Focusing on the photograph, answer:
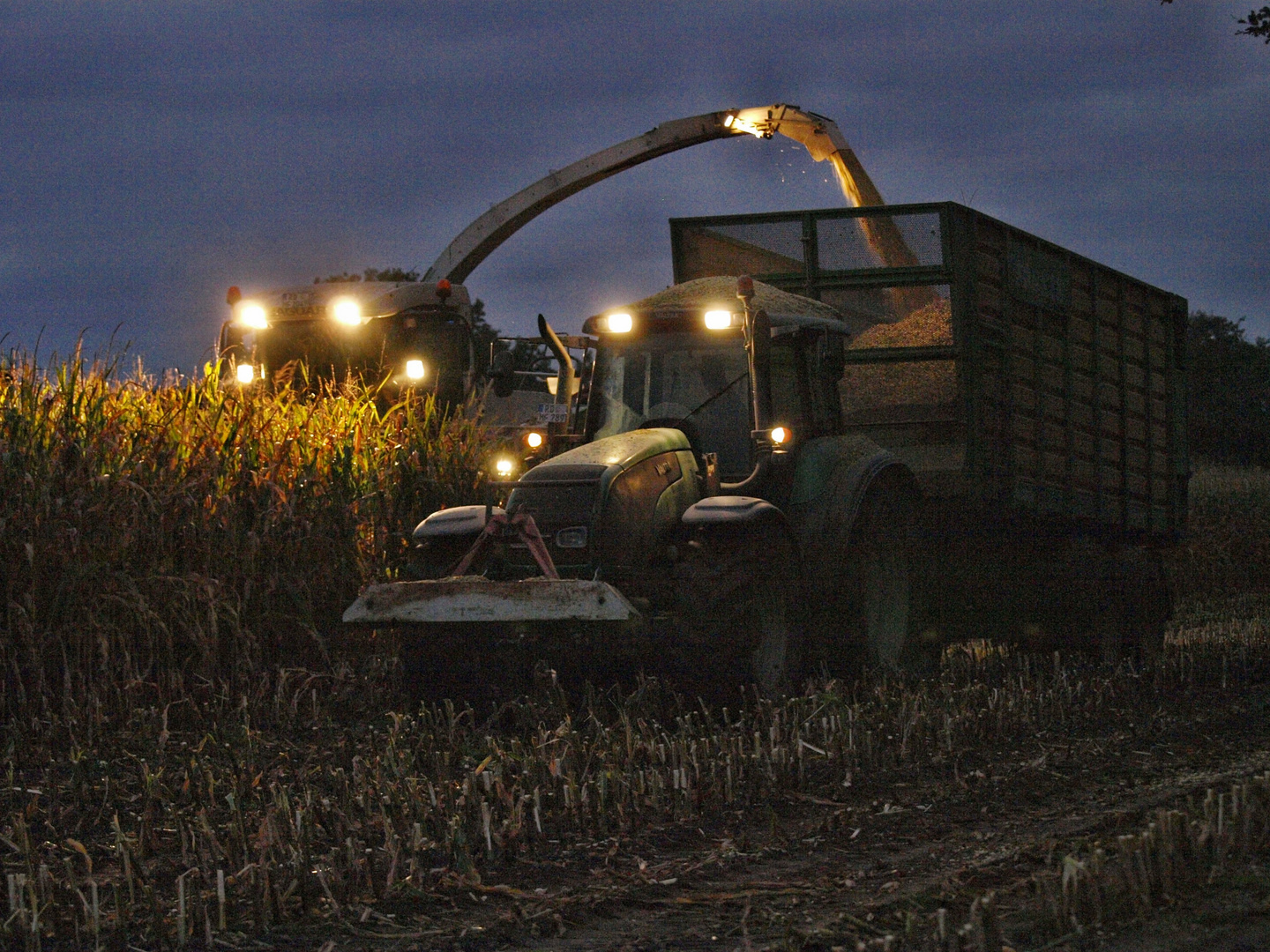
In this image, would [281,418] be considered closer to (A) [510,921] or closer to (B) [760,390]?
(B) [760,390]

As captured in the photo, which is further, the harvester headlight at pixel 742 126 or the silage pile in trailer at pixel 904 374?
the harvester headlight at pixel 742 126

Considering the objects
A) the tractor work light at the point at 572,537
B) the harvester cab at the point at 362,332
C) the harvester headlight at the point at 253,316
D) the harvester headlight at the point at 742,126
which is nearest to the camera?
the tractor work light at the point at 572,537

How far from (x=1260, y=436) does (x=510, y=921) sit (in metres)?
41.7

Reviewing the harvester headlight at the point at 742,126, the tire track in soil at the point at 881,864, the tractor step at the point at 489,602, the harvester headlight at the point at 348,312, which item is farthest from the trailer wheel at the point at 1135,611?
the harvester headlight at the point at 348,312

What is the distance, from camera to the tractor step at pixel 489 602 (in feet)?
21.9

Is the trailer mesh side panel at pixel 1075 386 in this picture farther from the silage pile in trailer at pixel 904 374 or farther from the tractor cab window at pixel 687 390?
the tractor cab window at pixel 687 390

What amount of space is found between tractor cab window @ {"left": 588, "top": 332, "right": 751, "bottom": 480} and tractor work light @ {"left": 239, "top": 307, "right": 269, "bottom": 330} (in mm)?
6936

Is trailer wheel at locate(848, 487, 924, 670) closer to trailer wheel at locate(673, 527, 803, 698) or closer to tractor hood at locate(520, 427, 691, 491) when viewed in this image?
trailer wheel at locate(673, 527, 803, 698)

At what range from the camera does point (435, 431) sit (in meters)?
10.6

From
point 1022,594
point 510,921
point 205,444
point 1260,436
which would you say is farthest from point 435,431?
point 1260,436

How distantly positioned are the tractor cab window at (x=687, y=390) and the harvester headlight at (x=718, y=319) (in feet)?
0.58

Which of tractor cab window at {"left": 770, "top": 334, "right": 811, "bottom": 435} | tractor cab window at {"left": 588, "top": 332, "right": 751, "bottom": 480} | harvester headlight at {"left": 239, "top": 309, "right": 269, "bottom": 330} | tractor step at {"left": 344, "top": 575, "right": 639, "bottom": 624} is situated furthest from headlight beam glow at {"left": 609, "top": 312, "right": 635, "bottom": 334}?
harvester headlight at {"left": 239, "top": 309, "right": 269, "bottom": 330}

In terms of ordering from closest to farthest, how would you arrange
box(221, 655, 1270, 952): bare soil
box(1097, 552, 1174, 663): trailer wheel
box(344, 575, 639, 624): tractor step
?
box(221, 655, 1270, 952): bare soil, box(344, 575, 639, 624): tractor step, box(1097, 552, 1174, 663): trailer wheel

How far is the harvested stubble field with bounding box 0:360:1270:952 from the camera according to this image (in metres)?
4.03
